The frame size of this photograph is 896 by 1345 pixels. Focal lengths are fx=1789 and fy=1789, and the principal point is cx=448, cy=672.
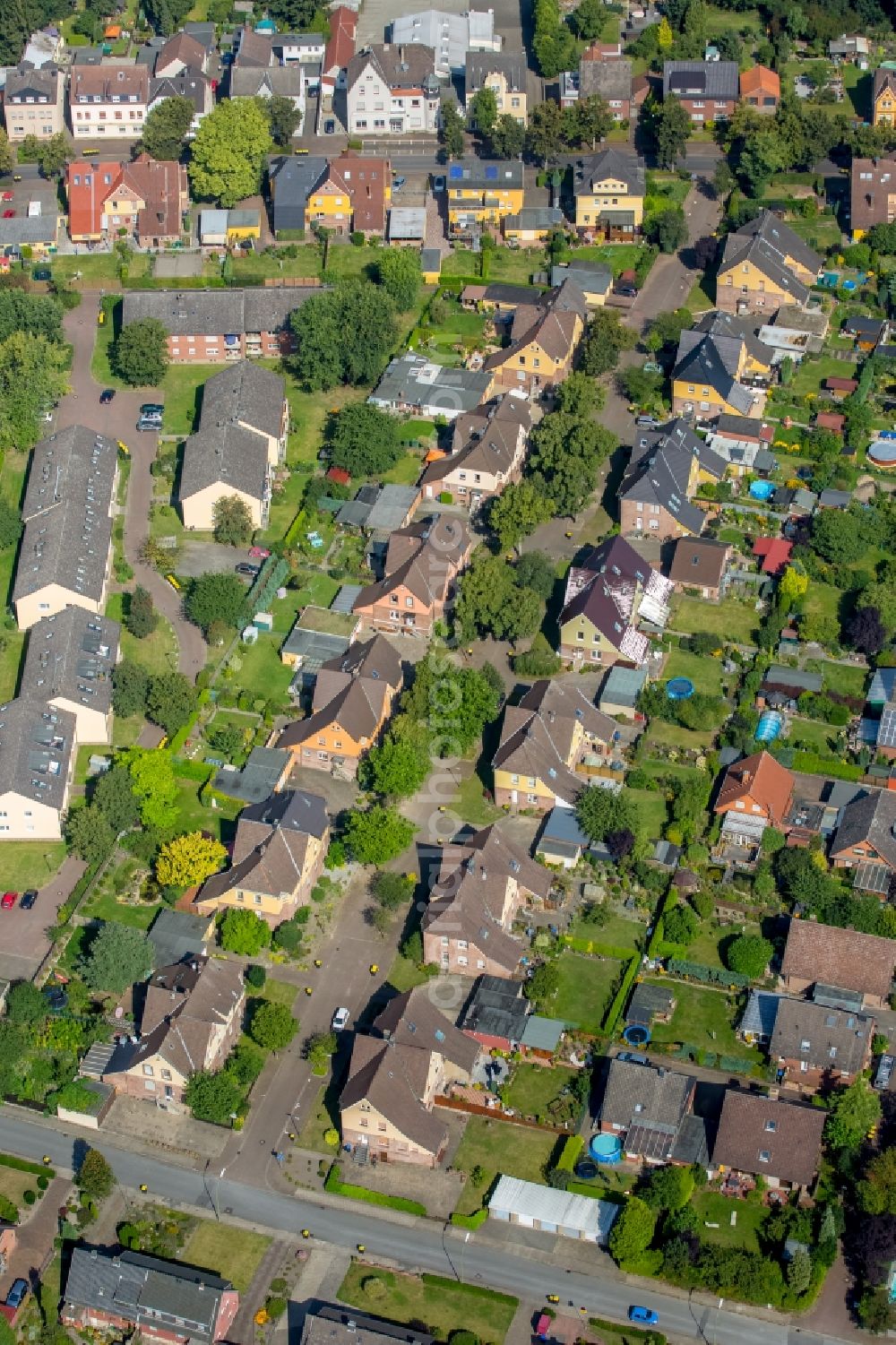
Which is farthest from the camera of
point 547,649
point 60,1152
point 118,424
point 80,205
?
point 80,205

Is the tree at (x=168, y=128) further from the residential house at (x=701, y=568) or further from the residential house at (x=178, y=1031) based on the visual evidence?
the residential house at (x=178, y=1031)

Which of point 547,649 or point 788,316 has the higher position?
point 788,316

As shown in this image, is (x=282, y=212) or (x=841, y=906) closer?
(x=841, y=906)

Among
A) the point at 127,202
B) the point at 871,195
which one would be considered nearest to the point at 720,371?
the point at 871,195

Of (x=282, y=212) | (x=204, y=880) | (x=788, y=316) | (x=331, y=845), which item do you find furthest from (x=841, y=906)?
(x=282, y=212)

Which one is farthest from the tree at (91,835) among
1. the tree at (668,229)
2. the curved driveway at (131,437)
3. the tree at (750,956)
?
the tree at (668,229)

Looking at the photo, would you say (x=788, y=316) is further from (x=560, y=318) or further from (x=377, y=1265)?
(x=377, y=1265)

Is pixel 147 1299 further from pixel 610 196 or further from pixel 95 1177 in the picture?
pixel 610 196
